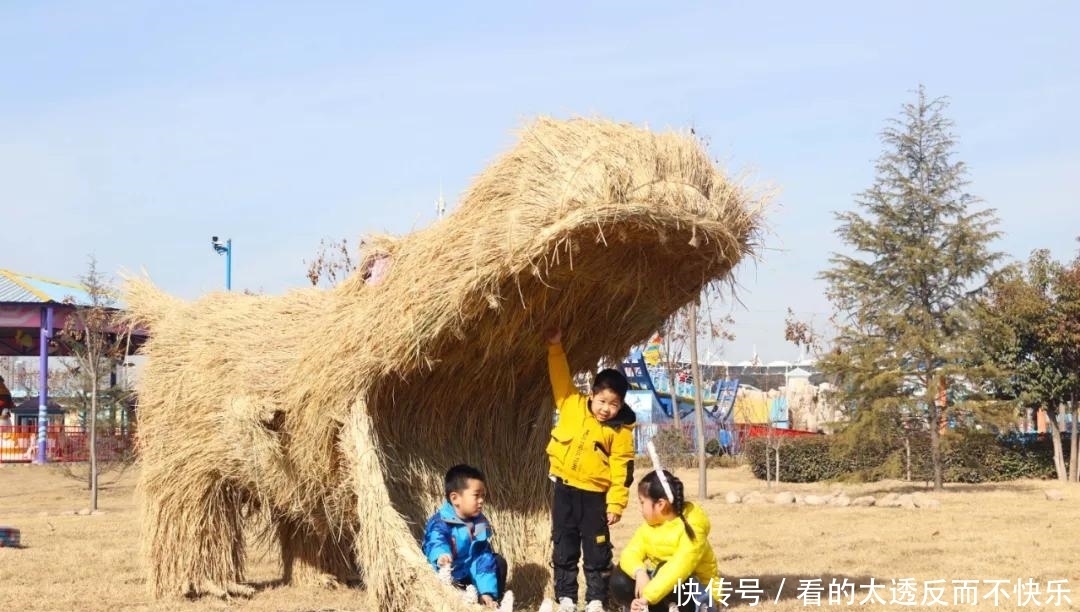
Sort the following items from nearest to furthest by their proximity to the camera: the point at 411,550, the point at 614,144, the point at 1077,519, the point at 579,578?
the point at 614,144
the point at 411,550
the point at 579,578
the point at 1077,519

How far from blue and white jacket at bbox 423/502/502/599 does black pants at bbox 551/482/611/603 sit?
384 millimetres

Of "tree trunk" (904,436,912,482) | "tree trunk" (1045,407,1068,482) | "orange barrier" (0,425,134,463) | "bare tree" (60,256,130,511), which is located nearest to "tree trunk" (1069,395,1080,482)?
"tree trunk" (1045,407,1068,482)

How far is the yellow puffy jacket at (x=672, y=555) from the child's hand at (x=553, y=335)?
4.61ft

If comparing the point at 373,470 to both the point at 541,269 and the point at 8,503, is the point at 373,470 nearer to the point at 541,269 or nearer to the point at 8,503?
the point at 541,269

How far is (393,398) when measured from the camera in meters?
7.53

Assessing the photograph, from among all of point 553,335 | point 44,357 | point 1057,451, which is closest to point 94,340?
point 44,357

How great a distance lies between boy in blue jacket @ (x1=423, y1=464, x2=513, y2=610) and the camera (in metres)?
6.71

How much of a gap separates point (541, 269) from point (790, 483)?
1729 centimetres

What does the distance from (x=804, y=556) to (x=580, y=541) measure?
3818 mm

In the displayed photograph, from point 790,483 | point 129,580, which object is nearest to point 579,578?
point 129,580

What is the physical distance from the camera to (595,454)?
266 inches

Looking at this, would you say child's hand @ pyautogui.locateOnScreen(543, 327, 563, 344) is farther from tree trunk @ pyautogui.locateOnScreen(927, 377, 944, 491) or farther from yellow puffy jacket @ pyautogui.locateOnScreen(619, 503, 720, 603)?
tree trunk @ pyautogui.locateOnScreen(927, 377, 944, 491)

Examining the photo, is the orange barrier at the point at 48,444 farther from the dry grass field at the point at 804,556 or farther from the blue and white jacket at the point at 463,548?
the blue and white jacket at the point at 463,548

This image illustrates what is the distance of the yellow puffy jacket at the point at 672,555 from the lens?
6078 millimetres
